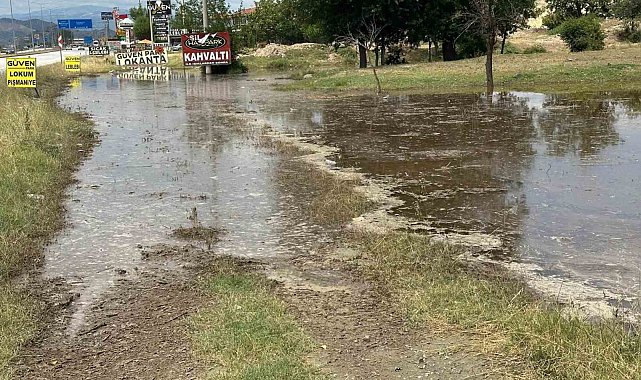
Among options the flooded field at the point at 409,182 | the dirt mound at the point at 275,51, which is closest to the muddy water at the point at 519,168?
the flooded field at the point at 409,182

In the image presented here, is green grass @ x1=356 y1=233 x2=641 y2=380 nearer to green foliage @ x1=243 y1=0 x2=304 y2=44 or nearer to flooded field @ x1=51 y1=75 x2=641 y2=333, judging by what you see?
flooded field @ x1=51 y1=75 x2=641 y2=333

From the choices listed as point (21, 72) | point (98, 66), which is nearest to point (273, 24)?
point (98, 66)

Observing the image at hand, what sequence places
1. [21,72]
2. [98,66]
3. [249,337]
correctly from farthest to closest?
[98,66], [21,72], [249,337]

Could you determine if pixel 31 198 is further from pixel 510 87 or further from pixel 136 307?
pixel 510 87

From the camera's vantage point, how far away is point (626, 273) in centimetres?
596

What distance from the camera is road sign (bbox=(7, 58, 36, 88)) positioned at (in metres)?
19.9

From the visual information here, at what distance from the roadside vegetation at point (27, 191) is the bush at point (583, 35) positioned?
36.8 m

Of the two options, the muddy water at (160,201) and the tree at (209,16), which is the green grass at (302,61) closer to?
the tree at (209,16)

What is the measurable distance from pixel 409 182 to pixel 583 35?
131 feet

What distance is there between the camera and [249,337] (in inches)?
181

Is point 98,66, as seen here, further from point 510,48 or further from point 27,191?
point 27,191

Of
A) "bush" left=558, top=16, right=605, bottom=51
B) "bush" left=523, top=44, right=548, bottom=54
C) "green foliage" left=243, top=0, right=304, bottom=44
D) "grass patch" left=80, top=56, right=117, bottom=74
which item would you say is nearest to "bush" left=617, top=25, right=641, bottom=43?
"bush" left=523, top=44, right=548, bottom=54

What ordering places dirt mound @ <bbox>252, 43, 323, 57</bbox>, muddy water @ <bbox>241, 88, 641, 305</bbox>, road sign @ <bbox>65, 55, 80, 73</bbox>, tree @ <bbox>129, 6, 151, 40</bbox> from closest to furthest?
muddy water @ <bbox>241, 88, 641, 305</bbox>
road sign @ <bbox>65, 55, 80, 73</bbox>
dirt mound @ <bbox>252, 43, 323, 57</bbox>
tree @ <bbox>129, 6, 151, 40</bbox>

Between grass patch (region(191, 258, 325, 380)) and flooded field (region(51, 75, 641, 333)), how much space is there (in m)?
1.11
